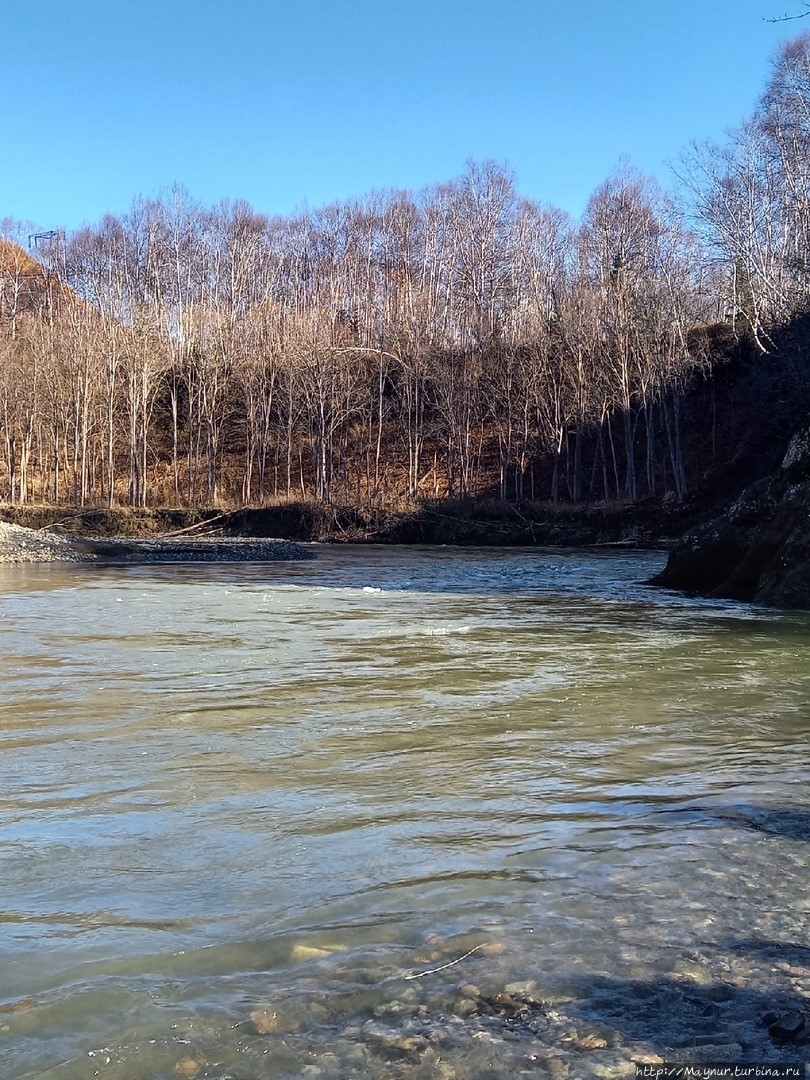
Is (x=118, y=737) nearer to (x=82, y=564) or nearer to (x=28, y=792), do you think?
(x=28, y=792)

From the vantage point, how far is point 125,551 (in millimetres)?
27984

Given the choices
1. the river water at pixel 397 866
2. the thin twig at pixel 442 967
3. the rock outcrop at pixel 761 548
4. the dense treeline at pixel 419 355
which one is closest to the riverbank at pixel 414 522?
the dense treeline at pixel 419 355

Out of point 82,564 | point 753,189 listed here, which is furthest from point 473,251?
point 82,564

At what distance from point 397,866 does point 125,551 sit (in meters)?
25.8

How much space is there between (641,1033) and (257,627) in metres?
8.87

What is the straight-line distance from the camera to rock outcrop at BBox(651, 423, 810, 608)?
13477 mm

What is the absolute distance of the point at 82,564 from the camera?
24.0 metres

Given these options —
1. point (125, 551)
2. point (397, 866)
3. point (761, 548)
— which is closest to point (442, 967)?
point (397, 866)

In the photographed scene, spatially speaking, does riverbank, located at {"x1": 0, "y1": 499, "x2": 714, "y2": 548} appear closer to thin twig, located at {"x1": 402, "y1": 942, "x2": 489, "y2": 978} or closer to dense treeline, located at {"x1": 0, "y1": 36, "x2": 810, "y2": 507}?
dense treeline, located at {"x1": 0, "y1": 36, "x2": 810, "y2": 507}

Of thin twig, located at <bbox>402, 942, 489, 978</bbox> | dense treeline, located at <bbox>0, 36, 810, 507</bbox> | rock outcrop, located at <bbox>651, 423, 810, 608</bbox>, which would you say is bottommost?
thin twig, located at <bbox>402, 942, 489, 978</bbox>

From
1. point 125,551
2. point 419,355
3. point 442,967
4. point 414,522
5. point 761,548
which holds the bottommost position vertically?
point 442,967

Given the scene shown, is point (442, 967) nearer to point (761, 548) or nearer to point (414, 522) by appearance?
point (761, 548)

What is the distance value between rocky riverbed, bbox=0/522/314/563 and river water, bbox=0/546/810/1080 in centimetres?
1799

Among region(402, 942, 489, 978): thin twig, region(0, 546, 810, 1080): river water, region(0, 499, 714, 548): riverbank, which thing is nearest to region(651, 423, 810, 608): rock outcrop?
region(0, 546, 810, 1080): river water
